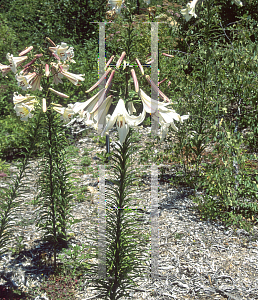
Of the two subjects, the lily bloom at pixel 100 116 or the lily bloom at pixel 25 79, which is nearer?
the lily bloom at pixel 100 116

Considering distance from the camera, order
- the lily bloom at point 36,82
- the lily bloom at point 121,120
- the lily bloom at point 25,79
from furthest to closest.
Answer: the lily bloom at point 36,82 → the lily bloom at point 25,79 → the lily bloom at point 121,120

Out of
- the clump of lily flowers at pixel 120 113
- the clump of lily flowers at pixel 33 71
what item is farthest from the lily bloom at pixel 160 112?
the clump of lily flowers at pixel 33 71

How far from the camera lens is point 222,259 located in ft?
9.12

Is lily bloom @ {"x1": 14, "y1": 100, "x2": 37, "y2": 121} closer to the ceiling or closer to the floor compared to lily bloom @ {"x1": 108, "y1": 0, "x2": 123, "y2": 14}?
closer to the floor

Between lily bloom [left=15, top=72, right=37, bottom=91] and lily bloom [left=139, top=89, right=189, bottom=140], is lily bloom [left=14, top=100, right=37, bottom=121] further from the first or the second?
lily bloom [left=139, top=89, right=189, bottom=140]

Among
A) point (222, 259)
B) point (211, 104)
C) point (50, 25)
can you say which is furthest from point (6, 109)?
point (222, 259)

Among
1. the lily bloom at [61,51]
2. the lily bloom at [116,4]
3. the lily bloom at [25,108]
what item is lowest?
the lily bloom at [25,108]

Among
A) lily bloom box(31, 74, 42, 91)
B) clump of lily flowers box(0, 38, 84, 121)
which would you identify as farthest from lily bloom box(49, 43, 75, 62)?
lily bloom box(31, 74, 42, 91)

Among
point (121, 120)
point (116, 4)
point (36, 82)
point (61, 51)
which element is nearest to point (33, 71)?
point (36, 82)

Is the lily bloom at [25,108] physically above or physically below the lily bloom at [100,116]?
below

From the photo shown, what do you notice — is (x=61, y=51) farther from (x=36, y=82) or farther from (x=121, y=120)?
(x=121, y=120)

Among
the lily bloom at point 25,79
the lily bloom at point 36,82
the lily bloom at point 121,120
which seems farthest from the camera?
the lily bloom at point 36,82

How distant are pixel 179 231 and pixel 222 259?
507mm

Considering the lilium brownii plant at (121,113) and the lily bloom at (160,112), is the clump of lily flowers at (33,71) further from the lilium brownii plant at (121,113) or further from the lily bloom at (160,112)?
the lily bloom at (160,112)
